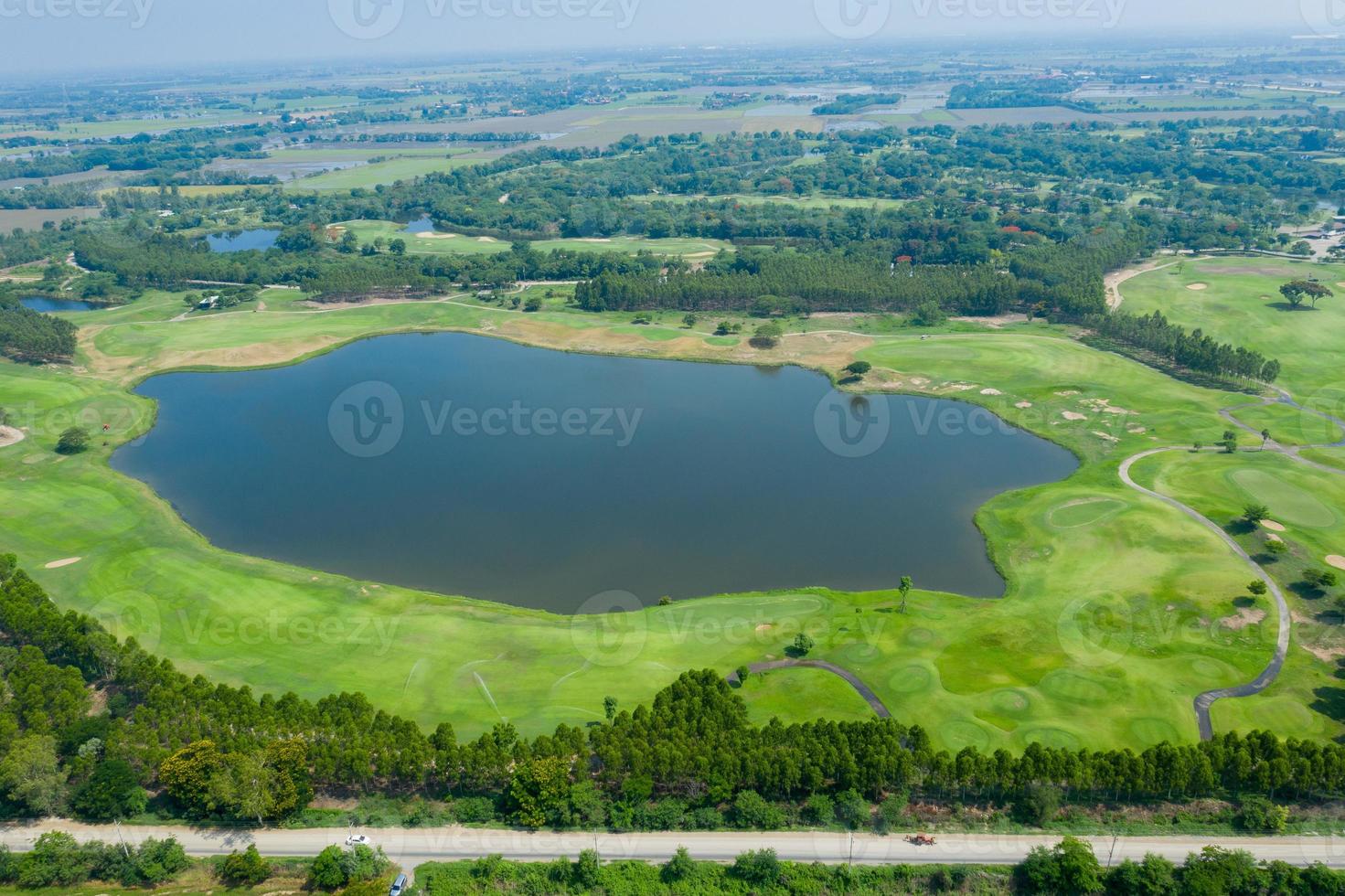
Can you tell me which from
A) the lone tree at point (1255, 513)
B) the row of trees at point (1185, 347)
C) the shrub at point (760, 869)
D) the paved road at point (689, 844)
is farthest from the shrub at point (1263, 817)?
the row of trees at point (1185, 347)

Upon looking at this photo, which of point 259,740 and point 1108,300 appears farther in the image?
point 1108,300

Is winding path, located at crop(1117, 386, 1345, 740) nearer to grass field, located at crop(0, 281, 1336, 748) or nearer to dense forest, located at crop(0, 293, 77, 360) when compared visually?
grass field, located at crop(0, 281, 1336, 748)

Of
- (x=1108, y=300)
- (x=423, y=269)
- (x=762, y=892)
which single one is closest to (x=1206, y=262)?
(x=1108, y=300)

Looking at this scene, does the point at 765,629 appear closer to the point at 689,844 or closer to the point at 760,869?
the point at 689,844

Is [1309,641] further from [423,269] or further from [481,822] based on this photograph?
[423,269]

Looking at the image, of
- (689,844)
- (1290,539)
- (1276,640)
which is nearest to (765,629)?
(689,844)

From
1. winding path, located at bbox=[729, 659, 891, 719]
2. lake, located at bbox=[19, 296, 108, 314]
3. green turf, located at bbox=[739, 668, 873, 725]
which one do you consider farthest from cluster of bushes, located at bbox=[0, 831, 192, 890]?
lake, located at bbox=[19, 296, 108, 314]
